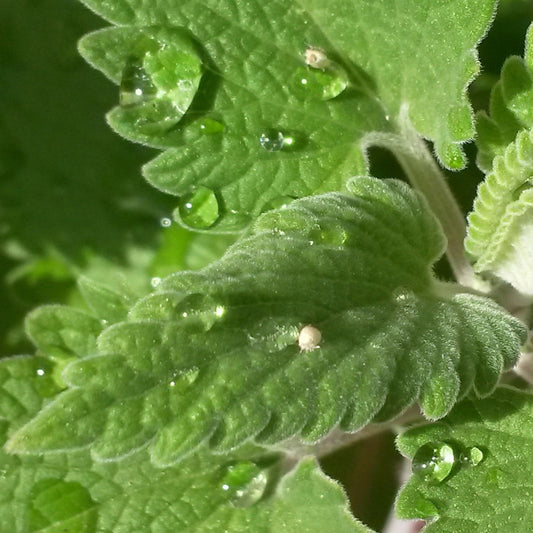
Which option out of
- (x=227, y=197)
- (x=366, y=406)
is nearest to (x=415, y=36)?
(x=227, y=197)

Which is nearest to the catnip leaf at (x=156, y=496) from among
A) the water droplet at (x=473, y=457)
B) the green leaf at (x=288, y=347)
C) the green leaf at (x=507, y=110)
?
the water droplet at (x=473, y=457)

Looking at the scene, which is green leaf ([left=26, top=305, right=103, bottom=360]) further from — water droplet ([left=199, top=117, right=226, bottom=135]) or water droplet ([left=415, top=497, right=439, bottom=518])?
water droplet ([left=415, top=497, right=439, bottom=518])

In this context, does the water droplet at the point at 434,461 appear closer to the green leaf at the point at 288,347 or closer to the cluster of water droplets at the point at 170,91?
the green leaf at the point at 288,347

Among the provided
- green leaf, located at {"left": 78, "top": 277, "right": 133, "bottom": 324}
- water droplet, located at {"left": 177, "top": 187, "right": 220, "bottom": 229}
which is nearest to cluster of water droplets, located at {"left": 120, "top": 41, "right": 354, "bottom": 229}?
water droplet, located at {"left": 177, "top": 187, "right": 220, "bottom": 229}

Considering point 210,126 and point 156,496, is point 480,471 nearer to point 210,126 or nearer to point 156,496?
point 156,496

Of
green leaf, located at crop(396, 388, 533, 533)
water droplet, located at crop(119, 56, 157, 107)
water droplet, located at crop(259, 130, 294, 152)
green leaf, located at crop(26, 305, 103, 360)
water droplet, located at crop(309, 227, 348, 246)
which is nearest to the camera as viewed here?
water droplet, located at crop(309, 227, 348, 246)

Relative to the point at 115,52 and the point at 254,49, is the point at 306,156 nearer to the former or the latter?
the point at 254,49
